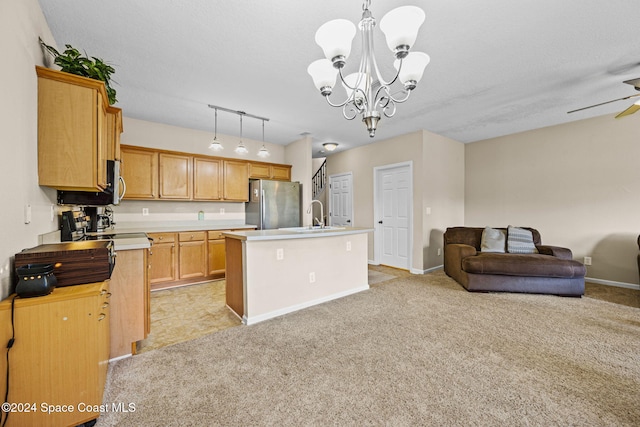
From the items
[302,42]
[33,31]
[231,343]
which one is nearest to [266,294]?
[231,343]

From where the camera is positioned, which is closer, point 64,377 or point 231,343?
point 64,377

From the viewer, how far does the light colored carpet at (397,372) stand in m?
1.49

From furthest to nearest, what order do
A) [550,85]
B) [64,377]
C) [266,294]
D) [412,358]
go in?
[550,85], [266,294], [412,358], [64,377]

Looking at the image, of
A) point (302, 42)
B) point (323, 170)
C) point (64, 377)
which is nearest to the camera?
point (64, 377)

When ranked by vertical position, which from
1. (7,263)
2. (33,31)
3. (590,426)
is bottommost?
(590,426)

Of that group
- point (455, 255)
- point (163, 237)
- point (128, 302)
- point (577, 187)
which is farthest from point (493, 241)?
point (163, 237)

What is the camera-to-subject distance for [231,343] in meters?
2.29

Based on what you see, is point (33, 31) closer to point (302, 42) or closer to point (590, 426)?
point (302, 42)

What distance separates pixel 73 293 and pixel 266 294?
5.50 ft

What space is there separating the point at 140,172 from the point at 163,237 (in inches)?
42.7

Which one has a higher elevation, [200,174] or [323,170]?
[323,170]

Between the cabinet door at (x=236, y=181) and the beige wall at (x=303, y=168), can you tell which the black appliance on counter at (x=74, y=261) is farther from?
the beige wall at (x=303, y=168)

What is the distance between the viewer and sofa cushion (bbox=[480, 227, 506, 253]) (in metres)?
4.08

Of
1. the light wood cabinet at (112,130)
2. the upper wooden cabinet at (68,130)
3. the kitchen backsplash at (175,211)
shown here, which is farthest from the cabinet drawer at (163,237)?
the upper wooden cabinet at (68,130)
